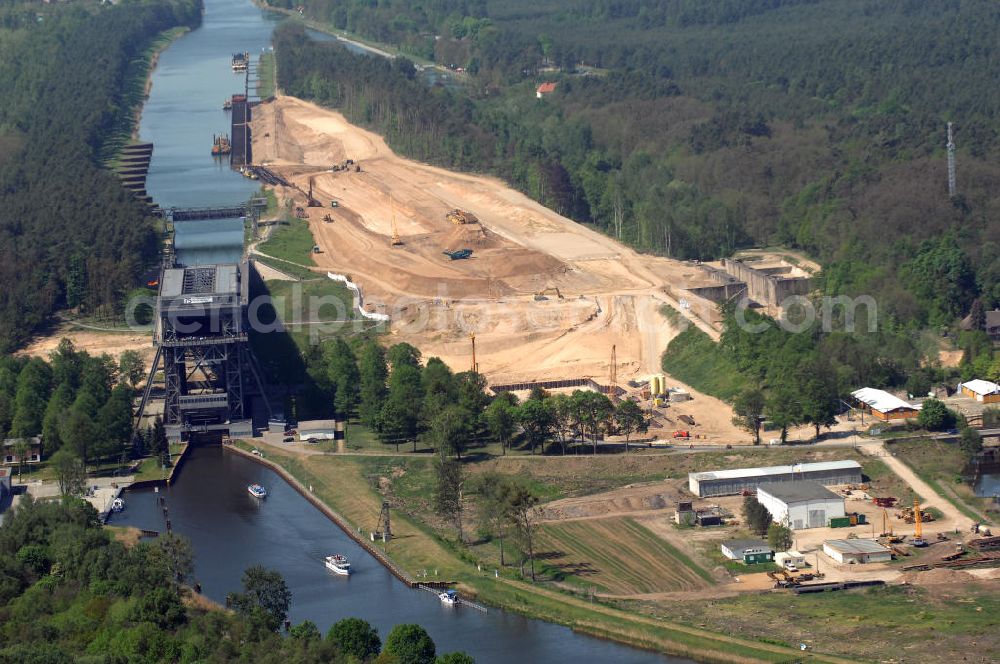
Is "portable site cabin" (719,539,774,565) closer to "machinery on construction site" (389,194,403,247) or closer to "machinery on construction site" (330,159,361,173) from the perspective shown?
"machinery on construction site" (389,194,403,247)

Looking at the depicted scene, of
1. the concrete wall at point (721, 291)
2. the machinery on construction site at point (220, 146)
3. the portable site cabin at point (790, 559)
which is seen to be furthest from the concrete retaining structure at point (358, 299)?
the machinery on construction site at point (220, 146)

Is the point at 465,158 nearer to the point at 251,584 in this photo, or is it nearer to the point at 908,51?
the point at 908,51

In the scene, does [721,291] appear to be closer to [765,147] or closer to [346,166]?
[765,147]

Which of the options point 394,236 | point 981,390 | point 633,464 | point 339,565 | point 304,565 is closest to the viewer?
point 339,565

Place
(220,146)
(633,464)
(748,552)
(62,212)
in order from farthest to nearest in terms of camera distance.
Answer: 1. (220,146)
2. (62,212)
3. (633,464)
4. (748,552)

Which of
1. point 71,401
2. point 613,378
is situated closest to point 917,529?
point 613,378

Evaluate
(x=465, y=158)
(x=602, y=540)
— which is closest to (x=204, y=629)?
(x=602, y=540)

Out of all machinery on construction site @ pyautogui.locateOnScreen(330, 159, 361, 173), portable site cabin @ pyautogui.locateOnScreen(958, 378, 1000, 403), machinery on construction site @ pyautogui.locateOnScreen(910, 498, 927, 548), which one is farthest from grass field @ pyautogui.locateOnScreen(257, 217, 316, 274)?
machinery on construction site @ pyautogui.locateOnScreen(910, 498, 927, 548)
